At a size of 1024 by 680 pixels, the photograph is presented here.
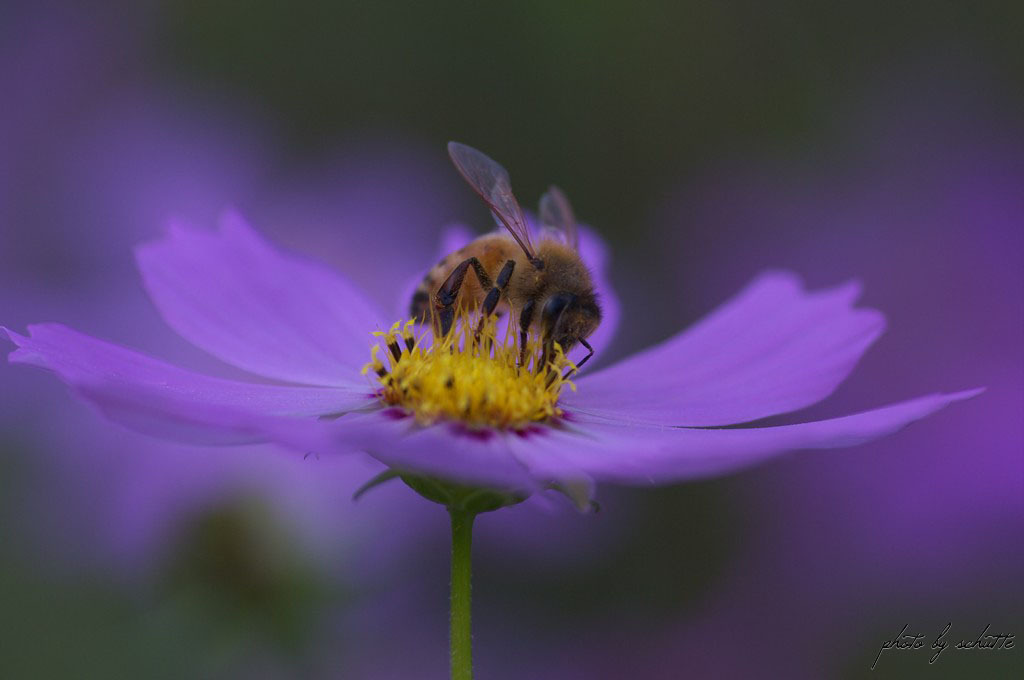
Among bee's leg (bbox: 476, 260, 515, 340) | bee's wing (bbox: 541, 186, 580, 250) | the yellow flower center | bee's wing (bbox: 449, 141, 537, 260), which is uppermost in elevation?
bee's wing (bbox: 541, 186, 580, 250)

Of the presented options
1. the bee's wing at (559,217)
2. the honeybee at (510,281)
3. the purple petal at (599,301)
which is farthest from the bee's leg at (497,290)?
the bee's wing at (559,217)

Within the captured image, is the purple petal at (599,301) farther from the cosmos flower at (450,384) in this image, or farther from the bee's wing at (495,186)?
the bee's wing at (495,186)

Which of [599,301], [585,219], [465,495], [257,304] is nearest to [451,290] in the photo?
[599,301]

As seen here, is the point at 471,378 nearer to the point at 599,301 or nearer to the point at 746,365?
the point at 599,301

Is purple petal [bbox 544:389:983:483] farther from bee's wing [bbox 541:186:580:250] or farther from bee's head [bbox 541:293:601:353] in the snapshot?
bee's wing [bbox 541:186:580:250]

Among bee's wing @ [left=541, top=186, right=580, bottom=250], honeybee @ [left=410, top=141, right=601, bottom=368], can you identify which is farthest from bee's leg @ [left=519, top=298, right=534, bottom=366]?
bee's wing @ [left=541, top=186, right=580, bottom=250]

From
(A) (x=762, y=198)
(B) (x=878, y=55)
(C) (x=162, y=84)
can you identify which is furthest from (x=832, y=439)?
(C) (x=162, y=84)
